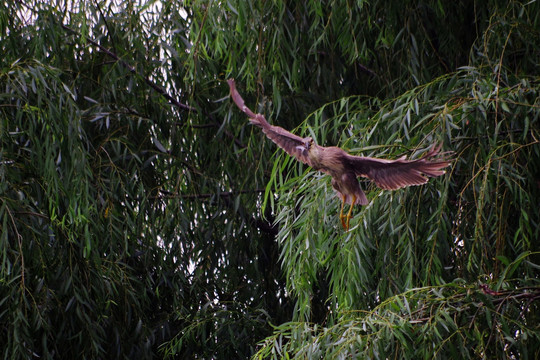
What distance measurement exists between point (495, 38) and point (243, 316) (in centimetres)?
184

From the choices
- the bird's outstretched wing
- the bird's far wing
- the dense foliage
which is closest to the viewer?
the bird's far wing

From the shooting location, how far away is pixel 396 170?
269 centimetres

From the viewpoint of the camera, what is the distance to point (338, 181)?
2.82 metres

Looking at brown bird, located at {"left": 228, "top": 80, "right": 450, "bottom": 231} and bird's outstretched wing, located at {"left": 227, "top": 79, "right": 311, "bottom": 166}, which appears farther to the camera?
bird's outstretched wing, located at {"left": 227, "top": 79, "right": 311, "bottom": 166}

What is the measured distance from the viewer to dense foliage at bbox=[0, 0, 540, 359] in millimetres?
3291

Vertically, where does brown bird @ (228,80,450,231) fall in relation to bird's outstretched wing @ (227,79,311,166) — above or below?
below

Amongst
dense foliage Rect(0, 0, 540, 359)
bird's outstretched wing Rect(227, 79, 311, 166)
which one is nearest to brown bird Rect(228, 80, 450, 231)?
bird's outstretched wing Rect(227, 79, 311, 166)

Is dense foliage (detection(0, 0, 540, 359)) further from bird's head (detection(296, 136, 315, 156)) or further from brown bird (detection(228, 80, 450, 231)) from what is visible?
bird's head (detection(296, 136, 315, 156))

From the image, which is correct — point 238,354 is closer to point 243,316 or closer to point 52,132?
point 243,316

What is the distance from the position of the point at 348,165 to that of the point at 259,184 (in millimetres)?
1946

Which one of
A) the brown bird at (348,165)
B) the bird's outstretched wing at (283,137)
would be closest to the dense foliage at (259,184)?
the brown bird at (348,165)

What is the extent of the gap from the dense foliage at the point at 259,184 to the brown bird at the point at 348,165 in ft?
1.43

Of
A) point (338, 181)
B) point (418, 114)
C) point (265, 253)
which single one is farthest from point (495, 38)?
point (265, 253)

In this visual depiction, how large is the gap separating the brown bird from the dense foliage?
436 millimetres
